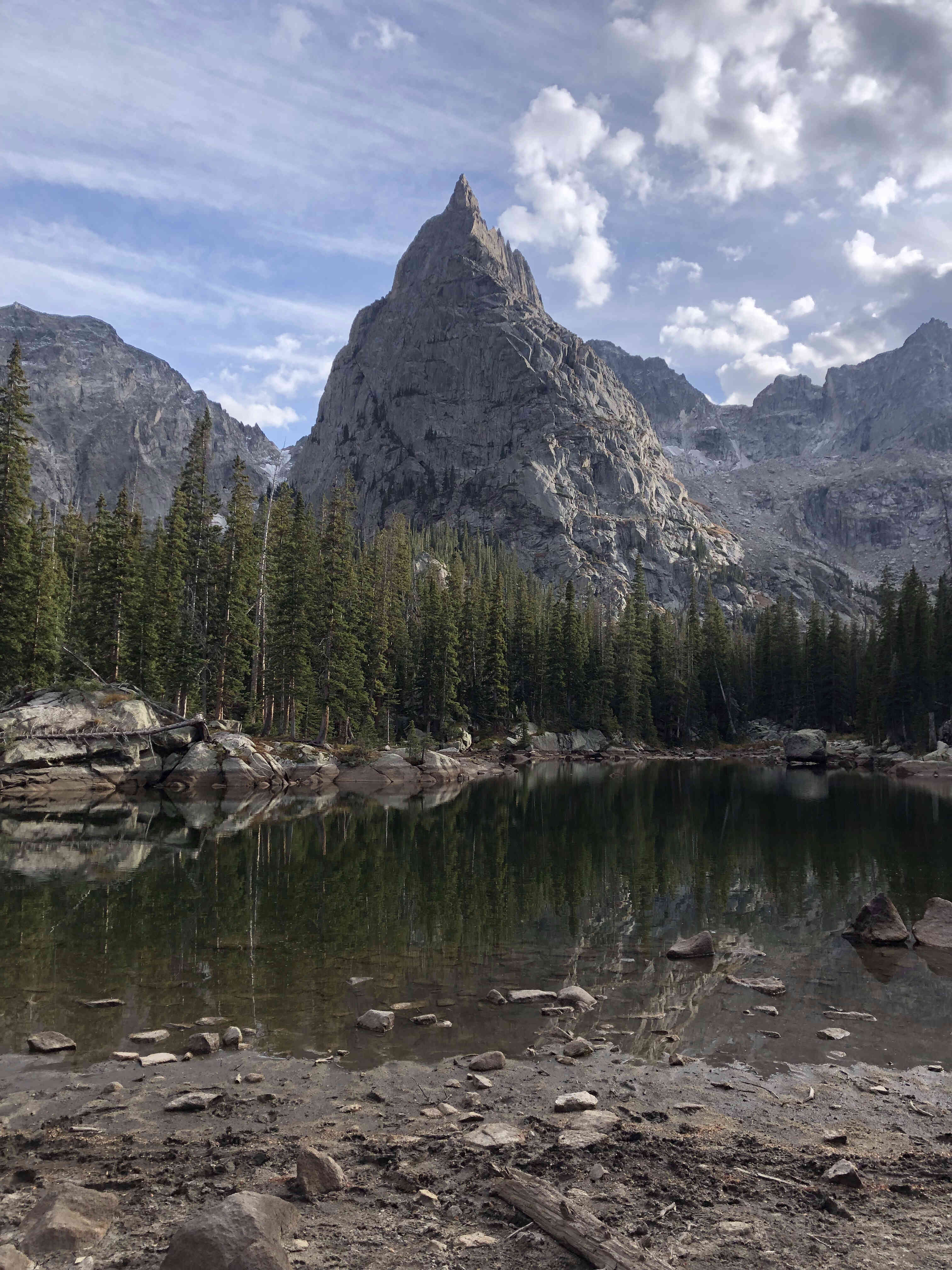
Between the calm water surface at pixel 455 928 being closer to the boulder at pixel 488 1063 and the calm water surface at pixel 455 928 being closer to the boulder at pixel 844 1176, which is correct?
the boulder at pixel 488 1063

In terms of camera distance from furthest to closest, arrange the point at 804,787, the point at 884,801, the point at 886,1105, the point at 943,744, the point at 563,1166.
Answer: the point at 943,744
the point at 804,787
the point at 884,801
the point at 886,1105
the point at 563,1166

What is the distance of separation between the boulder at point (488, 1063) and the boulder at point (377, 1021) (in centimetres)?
156

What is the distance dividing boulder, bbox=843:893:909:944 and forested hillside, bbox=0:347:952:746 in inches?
1680

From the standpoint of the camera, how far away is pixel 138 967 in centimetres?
1284

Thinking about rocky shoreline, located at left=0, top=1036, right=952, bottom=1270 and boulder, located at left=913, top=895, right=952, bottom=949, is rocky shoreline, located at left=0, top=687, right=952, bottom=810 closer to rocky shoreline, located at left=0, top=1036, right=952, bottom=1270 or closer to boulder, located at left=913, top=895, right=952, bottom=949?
rocky shoreline, located at left=0, top=1036, right=952, bottom=1270

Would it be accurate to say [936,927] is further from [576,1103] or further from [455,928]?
[576,1103]

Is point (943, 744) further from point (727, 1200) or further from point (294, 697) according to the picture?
point (727, 1200)

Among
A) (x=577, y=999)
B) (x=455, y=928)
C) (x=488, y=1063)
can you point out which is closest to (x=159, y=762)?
(x=455, y=928)

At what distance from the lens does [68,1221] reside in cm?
525

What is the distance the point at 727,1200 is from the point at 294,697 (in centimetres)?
5192

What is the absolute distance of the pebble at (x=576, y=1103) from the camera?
793 centimetres

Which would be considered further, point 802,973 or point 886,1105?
point 802,973

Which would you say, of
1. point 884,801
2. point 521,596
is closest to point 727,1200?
point 884,801

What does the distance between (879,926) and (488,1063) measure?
34.7 ft
